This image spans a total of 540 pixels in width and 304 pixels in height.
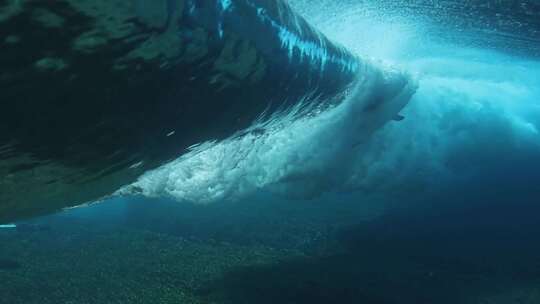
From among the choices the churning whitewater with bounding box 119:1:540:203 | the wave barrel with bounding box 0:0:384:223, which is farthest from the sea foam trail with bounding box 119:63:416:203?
the wave barrel with bounding box 0:0:384:223

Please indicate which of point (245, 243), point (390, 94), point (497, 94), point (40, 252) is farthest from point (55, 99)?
point (497, 94)

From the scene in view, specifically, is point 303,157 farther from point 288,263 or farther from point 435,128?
point 435,128

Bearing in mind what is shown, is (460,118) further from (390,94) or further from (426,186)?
(390,94)

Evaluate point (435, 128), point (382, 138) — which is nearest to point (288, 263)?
point (382, 138)

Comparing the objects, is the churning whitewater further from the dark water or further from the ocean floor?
the ocean floor

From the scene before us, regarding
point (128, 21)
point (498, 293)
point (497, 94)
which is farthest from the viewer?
point (497, 94)

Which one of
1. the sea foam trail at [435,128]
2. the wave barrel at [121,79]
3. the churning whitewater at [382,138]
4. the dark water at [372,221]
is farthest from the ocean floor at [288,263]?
the wave barrel at [121,79]
